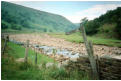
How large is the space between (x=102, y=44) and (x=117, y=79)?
48.4 feet

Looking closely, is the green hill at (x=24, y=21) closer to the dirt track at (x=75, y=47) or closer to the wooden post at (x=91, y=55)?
the dirt track at (x=75, y=47)

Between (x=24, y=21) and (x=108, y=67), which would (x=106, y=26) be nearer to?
(x=108, y=67)

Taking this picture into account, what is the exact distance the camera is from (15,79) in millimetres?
4086

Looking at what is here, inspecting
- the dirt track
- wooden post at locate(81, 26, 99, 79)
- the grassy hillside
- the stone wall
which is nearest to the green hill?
the dirt track

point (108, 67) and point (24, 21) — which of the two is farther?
point (24, 21)

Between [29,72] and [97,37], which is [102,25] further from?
[29,72]

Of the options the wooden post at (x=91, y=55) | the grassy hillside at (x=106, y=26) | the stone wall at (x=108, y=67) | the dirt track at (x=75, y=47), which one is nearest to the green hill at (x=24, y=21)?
the dirt track at (x=75, y=47)

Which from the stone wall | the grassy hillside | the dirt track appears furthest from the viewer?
the grassy hillside

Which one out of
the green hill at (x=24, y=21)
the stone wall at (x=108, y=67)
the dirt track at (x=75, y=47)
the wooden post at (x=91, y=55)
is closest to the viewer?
the stone wall at (x=108, y=67)

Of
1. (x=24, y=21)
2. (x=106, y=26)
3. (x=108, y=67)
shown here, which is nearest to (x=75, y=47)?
(x=106, y=26)

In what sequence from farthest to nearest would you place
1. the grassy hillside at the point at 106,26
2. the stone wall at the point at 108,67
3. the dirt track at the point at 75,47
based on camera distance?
the grassy hillside at the point at 106,26 < the dirt track at the point at 75,47 < the stone wall at the point at 108,67

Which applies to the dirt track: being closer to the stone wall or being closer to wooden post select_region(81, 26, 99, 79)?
the stone wall

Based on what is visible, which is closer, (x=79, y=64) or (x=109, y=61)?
(x=109, y=61)

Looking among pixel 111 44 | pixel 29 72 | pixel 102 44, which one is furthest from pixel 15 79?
pixel 102 44
